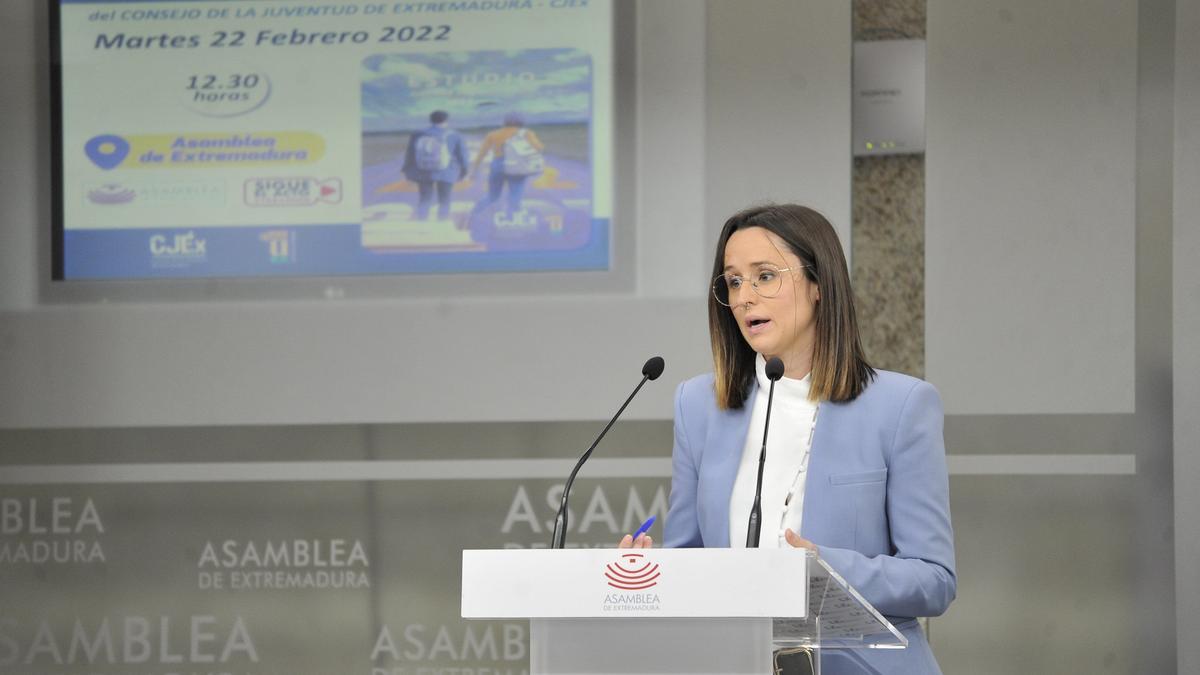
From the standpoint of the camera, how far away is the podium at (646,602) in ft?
4.93

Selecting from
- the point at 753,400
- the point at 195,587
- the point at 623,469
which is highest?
the point at 753,400

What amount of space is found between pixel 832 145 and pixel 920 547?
1.95 metres

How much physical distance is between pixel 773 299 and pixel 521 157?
179cm

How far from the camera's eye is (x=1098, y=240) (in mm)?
3654

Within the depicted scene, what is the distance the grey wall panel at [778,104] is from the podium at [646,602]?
91.0 inches

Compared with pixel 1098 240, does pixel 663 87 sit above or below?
above

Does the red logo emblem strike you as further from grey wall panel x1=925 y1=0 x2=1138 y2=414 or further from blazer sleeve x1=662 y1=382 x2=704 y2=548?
grey wall panel x1=925 y1=0 x2=1138 y2=414

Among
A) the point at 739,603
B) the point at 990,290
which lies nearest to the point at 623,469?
the point at 990,290

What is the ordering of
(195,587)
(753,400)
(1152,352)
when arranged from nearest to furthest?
(753,400), (1152,352), (195,587)

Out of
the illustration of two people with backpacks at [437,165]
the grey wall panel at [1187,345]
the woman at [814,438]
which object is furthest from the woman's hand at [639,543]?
the grey wall panel at [1187,345]

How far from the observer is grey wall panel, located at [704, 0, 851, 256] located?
3.75 metres

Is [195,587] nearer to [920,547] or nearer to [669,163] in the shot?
[669,163]

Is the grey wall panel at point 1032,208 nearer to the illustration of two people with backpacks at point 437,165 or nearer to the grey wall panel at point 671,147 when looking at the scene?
the grey wall panel at point 671,147

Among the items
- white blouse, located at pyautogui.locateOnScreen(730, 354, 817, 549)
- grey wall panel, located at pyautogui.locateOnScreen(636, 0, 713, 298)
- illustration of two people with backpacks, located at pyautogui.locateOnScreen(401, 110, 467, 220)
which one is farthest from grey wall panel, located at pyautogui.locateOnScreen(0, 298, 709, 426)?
white blouse, located at pyautogui.locateOnScreen(730, 354, 817, 549)
